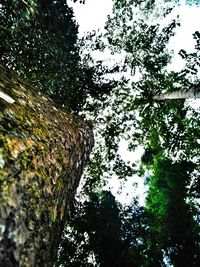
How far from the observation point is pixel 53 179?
2.26 meters

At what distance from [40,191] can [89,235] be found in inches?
656

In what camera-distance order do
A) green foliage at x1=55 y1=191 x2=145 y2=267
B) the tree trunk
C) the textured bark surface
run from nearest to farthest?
the textured bark surface < the tree trunk < green foliage at x1=55 y1=191 x2=145 y2=267

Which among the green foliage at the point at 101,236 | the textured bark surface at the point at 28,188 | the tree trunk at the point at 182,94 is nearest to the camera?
the textured bark surface at the point at 28,188

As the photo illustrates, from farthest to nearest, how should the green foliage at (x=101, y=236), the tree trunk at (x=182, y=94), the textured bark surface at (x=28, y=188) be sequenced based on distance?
the green foliage at (x=101, y=236), the tree trunk at (x=182, y=94), the textured bark surface at (x=28, y=188)

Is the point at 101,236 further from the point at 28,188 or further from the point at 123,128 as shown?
the point at 28,188

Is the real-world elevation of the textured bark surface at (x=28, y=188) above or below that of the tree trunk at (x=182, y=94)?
below

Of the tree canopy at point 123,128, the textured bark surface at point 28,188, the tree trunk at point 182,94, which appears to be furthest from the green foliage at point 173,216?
the textured bark surface at point 28,188

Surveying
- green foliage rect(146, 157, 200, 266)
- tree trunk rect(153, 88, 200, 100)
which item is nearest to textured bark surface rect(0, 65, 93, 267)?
tree trunk rect(153, 88, 200, 100)

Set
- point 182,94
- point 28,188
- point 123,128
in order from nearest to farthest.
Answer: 1. point 28,188
2. point 182,94
3. point 123,128

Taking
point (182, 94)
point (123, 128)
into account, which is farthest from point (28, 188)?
point (123, 128)

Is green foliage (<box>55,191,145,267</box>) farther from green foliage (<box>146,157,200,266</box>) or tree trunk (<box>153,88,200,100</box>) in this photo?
tree trunk (<box>153,88,200,100</box>)

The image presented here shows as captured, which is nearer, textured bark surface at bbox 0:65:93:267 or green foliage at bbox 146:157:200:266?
textured bark surface at bbox 0:65:93:267

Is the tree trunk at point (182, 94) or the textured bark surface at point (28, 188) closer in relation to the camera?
the textured bark surface at point (28, 188)

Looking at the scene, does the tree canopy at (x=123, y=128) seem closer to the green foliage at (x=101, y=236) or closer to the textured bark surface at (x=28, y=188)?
the green foliage at (x=101, y=236)
